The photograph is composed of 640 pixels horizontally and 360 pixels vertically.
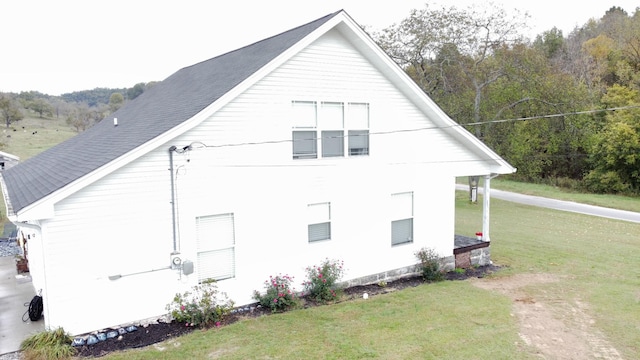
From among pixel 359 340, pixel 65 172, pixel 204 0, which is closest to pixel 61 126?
pixel 204 0

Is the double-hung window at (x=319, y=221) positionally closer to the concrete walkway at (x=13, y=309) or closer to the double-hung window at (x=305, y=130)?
the double-hung window at (x=305, y=130)

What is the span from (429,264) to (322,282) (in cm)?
349

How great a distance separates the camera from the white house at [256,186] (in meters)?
7.89

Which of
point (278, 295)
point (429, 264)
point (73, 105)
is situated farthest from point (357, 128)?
point (73, 105)

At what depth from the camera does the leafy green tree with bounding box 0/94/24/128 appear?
5372 centimetres

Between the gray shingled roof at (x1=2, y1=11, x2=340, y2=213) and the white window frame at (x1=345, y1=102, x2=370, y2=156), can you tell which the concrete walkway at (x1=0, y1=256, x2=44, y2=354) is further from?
the white window frame at (x1=345, y1=102, x2=370, y2=156)

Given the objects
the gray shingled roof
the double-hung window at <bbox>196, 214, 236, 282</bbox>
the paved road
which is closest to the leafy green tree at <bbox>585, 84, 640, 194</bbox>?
the paved road

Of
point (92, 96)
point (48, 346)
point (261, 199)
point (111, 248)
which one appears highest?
point (92, 96)

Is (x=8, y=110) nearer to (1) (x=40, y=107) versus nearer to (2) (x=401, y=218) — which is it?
(1) (x=40, y=107)

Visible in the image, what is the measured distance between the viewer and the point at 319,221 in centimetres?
1059

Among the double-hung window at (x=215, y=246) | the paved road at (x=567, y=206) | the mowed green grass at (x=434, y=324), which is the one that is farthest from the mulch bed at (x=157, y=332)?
the paved road at (x=567, y=206)

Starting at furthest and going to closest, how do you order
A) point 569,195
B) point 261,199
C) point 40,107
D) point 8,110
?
point 40,107
point 8,110
point 569,195
point 261,199

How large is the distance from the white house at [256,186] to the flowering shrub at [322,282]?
0.24m

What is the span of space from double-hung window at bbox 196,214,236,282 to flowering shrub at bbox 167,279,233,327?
0.26 m
